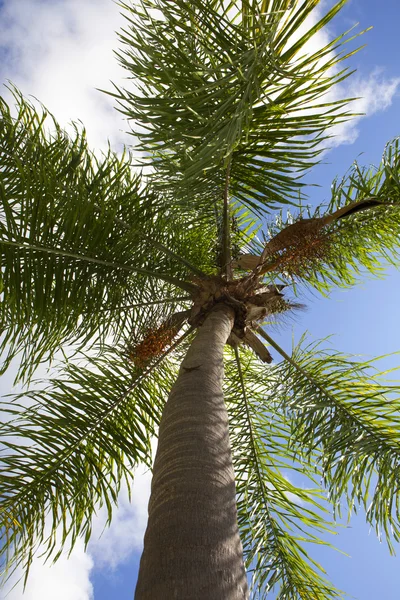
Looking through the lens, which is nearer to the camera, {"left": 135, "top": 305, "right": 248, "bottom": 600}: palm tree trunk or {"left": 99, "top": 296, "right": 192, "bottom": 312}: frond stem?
{"left": 135, "top": 305, "right": 248, "bottom": 600}: palm tree trunk

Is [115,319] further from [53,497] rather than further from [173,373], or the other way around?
[53,497]

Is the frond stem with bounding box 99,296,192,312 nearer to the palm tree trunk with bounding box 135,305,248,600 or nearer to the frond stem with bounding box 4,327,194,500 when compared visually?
the frond stem with bounding box 4,327,194,500

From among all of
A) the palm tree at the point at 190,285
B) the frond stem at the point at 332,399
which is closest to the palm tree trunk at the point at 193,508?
the palm tree at the point at 190,285

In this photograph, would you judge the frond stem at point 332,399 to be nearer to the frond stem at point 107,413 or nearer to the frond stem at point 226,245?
the frond stem at point 226,245

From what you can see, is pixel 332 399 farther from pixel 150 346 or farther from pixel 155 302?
pixel 155 302

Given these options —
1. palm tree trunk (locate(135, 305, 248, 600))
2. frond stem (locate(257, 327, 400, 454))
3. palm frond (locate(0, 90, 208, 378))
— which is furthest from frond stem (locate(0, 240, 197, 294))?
palm tree trunk (locate(135, 305, 248, 600))

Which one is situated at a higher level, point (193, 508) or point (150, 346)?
point (150, 346)

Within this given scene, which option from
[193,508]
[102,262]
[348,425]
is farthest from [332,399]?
[193,508]

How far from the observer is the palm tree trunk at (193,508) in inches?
62.7

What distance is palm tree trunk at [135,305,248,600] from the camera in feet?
5.23

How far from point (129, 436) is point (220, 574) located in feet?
8.51

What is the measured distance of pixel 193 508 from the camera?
1.88m

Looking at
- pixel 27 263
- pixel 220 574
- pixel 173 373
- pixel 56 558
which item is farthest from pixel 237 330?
pixel 220 574

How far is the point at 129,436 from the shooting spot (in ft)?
13.5
